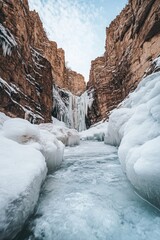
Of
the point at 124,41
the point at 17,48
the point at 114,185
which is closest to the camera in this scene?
the point at 114,185

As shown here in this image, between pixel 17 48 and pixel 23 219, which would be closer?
pixel 23 219

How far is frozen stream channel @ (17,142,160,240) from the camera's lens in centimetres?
166

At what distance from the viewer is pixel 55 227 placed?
1.79m

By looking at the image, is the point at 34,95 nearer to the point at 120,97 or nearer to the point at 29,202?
the point at 120,97

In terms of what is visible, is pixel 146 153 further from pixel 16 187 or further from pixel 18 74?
pixel 18 74

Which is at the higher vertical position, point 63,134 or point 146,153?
point 63,134

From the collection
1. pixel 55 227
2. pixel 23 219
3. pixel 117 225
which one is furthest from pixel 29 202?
pixel 117 225

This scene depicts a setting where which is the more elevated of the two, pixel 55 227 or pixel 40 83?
pixel 40 83

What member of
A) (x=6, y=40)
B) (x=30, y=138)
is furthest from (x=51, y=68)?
(x=30, y=138)

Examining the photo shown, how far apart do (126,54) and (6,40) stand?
590 inches

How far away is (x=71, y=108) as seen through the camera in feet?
Result: 103

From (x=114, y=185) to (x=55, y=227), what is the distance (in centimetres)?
143

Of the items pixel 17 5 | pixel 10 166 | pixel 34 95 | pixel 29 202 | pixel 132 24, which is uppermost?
pixel 132 24

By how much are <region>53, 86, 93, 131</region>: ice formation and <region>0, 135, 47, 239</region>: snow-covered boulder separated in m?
24.5
